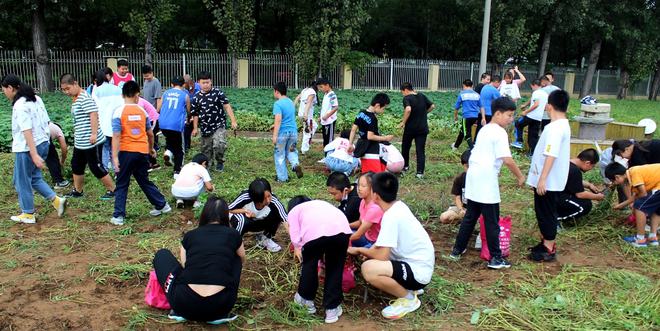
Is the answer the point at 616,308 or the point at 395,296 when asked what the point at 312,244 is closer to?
the point at 395,296

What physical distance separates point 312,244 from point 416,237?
87cm

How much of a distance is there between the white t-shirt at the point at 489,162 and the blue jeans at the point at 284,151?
3775 millimetres

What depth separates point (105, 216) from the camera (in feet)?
21.5

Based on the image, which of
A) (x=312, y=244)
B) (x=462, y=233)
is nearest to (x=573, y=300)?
(x=462, y=233)

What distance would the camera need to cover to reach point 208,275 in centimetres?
374

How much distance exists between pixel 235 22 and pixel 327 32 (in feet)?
13.3

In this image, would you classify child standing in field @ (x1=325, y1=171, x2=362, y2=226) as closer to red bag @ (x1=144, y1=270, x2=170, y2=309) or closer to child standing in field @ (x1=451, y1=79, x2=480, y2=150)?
red bag @ (x1=144, y1=270, x2=170, y2=309)

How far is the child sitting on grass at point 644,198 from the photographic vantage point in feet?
18.7

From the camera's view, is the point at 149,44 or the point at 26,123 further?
the point at 149,44

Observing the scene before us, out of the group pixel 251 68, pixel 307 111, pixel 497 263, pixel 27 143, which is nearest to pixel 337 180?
pixel 497 263

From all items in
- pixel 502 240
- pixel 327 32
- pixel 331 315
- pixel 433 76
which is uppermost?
pixel 327 32

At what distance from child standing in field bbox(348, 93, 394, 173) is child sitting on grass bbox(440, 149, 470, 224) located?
159 cm

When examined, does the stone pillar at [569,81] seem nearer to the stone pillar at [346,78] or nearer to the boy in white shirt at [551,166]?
the stone pillar at [346,78]

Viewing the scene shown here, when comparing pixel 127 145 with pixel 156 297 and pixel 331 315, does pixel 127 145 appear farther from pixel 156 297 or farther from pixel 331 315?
pixel 331 315
